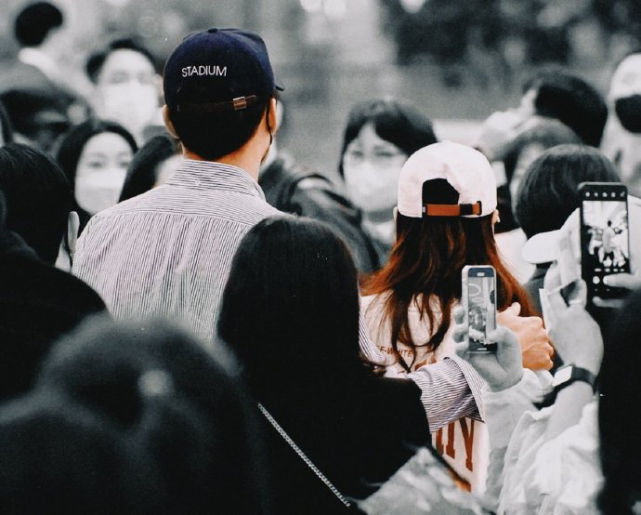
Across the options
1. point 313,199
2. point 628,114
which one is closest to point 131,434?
point 313,199

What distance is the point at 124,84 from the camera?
5.35 meters

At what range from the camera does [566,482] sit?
1930 millimetres

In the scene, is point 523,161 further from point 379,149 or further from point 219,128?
point 219,128

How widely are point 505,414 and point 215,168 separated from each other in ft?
2.42

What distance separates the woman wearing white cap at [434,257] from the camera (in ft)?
7.97

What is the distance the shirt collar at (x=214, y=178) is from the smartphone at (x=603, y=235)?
0.74 m

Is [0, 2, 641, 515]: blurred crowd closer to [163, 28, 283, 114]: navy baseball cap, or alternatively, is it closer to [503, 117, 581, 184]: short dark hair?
[163, 28, 283, 114]: navy baseball cap

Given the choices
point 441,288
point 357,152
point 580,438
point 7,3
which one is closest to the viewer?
point 580,438

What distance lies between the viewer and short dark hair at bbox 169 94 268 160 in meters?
2.23

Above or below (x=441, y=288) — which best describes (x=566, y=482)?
below

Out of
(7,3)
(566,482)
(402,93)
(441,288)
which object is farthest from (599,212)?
(7,3)

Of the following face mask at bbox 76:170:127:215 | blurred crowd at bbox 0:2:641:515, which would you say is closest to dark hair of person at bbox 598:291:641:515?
blurred crowd at bbox 0:2:641:515

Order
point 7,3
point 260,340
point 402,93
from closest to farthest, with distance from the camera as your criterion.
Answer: point 260,340
point 402,93
point 7,3

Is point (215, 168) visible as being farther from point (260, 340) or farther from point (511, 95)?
point (511, 95)
